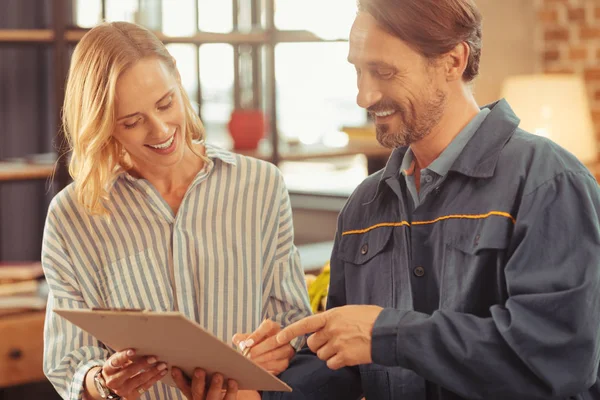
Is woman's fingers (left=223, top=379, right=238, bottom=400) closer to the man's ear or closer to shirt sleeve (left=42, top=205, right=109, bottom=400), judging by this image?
shirt sleeve (left=42, top=205, right=109, bottom=400)

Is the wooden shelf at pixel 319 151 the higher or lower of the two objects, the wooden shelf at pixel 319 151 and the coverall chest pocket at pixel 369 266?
the lower

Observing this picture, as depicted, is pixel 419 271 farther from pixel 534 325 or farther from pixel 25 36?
pixel 25 36

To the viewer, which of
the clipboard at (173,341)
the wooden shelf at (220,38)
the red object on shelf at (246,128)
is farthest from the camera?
the red object on shelf at (246,128)

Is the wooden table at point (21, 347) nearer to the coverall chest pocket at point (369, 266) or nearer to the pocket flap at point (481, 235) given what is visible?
the coverall chest pocket at point (369, 266)

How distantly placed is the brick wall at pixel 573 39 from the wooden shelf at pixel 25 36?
8.39 feet

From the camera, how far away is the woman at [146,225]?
186 cm

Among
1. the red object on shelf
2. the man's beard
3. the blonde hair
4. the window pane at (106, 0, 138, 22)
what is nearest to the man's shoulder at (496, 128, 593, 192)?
the man's beard

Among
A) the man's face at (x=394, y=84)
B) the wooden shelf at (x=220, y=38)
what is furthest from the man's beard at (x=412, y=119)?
the wooden shelf at (x=220, y=38)

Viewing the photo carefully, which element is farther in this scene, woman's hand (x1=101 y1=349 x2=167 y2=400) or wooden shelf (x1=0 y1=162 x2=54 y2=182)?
wooden shelf (x1=0 y1=162 x2=54 y2=182)

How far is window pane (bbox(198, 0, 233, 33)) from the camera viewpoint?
446cm

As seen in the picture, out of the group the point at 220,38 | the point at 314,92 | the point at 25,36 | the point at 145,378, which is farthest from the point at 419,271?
the point at 314,92

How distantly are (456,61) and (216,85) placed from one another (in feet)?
11.2

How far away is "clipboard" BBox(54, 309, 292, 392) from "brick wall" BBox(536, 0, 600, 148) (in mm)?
3365

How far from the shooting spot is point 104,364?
1.77 metres
